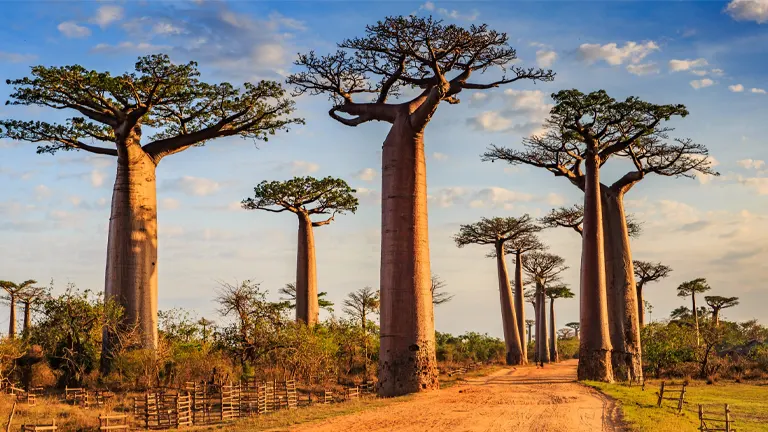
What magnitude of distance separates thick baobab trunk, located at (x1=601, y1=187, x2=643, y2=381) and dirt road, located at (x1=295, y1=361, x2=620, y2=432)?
5.99m

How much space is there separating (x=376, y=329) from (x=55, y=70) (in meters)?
13.6

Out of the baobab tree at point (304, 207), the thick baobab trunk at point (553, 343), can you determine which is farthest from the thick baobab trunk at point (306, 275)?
the thick baobab trunk at point (553, 343)

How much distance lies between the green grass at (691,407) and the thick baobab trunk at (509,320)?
10445 millimetres

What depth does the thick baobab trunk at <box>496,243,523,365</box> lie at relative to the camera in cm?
3170

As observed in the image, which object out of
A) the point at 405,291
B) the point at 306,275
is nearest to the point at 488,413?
the point at 405,291

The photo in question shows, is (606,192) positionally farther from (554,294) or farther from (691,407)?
(554,294)

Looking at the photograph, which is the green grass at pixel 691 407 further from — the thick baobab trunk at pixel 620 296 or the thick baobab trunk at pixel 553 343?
the thick baobab trunk at pixel 553 343

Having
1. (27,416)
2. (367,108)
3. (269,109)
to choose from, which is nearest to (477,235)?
(269,109)

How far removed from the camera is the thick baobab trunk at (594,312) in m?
19.0

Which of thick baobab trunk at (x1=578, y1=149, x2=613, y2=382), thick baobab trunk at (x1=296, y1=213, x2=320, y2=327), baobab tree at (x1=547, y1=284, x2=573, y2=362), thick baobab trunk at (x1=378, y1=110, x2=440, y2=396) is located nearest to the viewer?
thick baobab trunk at (x1=378, y1=110, x2=440, y2=396)

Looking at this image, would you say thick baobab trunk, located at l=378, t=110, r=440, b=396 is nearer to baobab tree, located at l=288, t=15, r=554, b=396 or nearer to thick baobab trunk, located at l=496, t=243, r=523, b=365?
baobab tree, located at l=288, t=15, r=554, b=396

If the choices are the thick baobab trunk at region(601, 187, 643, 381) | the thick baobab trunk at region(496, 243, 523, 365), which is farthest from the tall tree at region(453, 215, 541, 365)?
the thick baobab trunk at region(601, 187, 643, 381)

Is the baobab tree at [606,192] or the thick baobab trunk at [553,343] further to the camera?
the thick baobab trunk at [553,343]

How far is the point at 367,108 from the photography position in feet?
55.7
